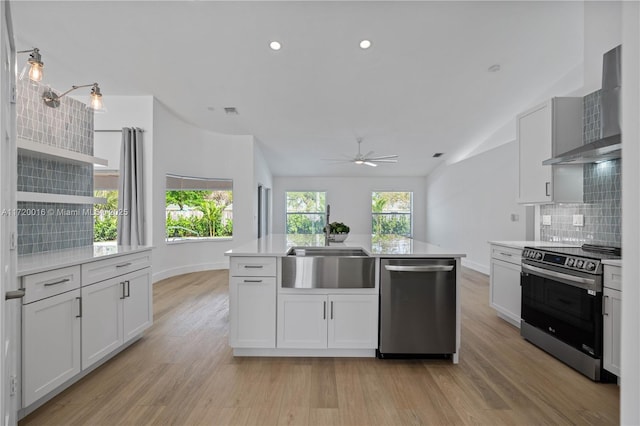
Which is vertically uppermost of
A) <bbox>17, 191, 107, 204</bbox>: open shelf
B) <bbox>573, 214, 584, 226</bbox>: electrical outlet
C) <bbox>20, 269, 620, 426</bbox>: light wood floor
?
<bbox>17, 191, 107, 204</bbox>: open shelf

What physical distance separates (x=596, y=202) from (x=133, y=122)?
6049 millimetres

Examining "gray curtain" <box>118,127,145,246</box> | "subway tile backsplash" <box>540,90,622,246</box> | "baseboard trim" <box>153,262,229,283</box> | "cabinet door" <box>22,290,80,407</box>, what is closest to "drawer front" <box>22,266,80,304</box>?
"cabinet door" <box>22,290,80,407</box>

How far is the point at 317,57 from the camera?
13.2ft

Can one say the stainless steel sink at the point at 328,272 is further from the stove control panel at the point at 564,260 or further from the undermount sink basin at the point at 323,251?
the stove control panel at the point at 564,260

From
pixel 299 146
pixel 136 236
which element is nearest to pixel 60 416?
pixel 136 236

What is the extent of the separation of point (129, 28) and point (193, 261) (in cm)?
404

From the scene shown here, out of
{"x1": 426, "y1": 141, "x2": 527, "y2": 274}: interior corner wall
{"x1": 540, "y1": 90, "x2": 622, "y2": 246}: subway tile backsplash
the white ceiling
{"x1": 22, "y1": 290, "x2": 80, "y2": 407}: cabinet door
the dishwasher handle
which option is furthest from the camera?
{"x1": 426, "y1": 141, "x2": 527, "y2": 274}: interior corner wall

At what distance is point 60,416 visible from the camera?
1829 mm

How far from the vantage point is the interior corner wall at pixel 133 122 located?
5.04 meters

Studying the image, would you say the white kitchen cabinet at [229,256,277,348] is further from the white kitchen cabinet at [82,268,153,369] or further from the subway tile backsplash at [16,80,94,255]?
the subway tile backsplash at [16,80,94,255]

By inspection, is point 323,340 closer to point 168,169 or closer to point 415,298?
point 415,298

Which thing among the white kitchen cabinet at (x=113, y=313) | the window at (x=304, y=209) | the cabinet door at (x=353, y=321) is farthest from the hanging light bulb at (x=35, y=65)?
the window at (x=304, y=209)

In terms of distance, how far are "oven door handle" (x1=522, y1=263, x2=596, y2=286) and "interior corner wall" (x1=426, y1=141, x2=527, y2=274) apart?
182 cm

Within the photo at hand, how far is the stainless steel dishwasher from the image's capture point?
2.48m
